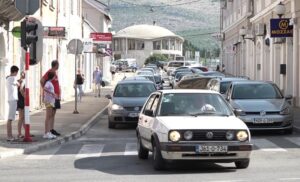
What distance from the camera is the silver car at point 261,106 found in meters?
18.1

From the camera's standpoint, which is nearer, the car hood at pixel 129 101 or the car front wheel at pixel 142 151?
the car front wheel at pixel 142 151

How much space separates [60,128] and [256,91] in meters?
5.97

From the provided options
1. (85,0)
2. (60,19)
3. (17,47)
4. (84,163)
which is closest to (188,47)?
(85,0)

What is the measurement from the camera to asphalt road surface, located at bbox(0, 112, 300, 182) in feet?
36.0

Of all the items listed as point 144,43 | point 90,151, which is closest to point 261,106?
point 90,151

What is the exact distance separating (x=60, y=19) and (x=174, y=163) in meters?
24.2

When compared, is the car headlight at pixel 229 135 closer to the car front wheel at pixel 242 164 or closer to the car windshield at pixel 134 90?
the car front wheel at pixel 242 164

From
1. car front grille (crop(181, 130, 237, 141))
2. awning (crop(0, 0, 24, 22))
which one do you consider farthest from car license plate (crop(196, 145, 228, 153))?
awning (crop(0, 0, 24, 22))

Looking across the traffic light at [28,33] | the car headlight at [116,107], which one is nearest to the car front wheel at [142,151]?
the traffic light at [28,33]

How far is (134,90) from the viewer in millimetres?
22781

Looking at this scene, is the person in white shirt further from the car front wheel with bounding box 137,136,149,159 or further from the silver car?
the silver car

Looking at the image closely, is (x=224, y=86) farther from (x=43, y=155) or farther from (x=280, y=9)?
(x=43, y=155)

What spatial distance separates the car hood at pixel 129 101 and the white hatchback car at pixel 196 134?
28.8 ft

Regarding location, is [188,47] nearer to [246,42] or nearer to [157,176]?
[246,42]
